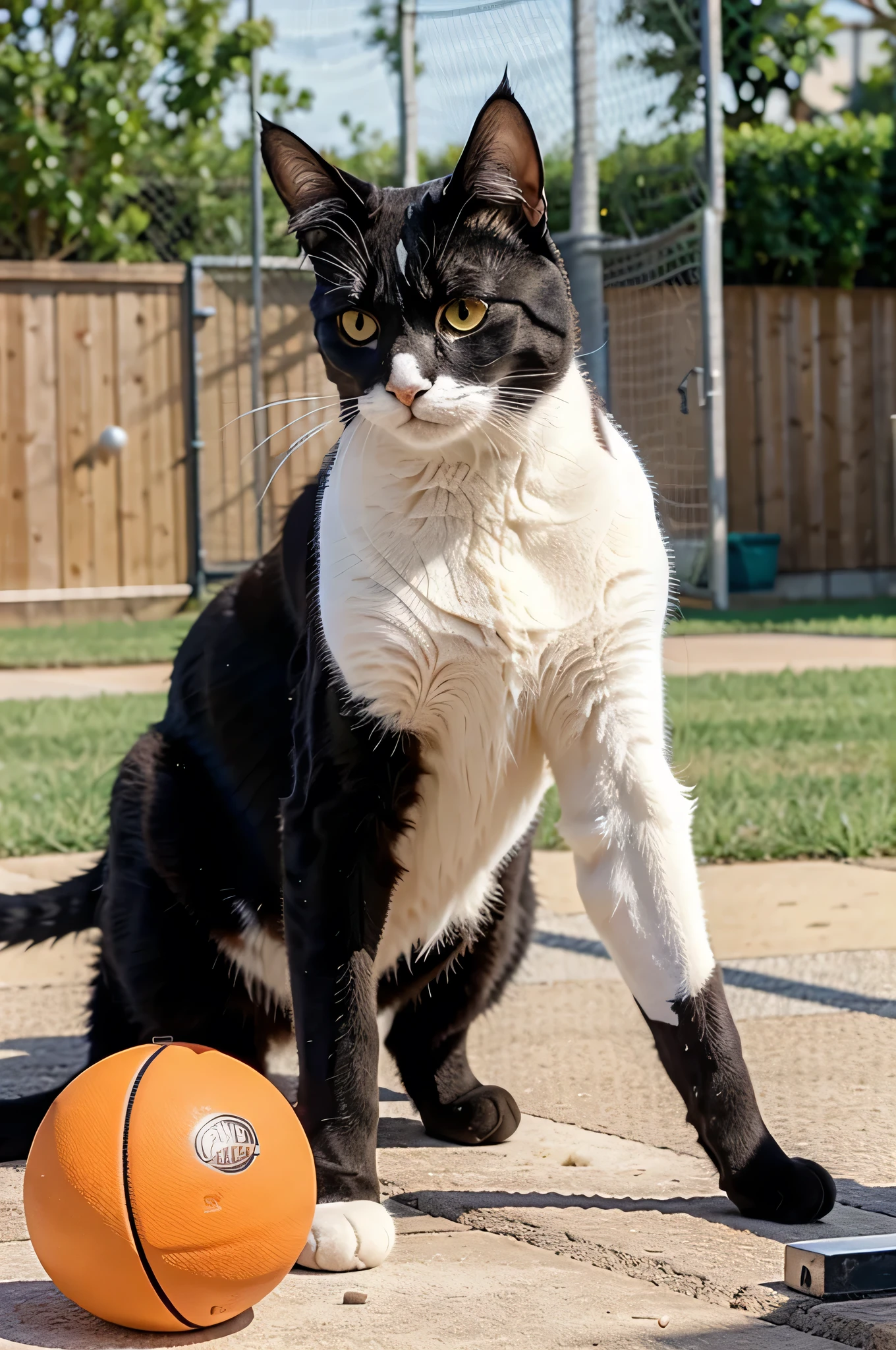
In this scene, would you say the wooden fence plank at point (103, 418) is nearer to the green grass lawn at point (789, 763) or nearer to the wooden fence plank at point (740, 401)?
the wooden fence plank at point (740, 401)

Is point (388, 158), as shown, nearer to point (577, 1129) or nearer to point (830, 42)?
point (830, 42)

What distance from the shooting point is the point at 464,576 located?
2.05 metres

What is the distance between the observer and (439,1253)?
1972 millimetres

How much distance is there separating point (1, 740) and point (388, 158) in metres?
7.81

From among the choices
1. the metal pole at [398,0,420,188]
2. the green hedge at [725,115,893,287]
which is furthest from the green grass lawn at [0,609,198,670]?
the green hedge at [725,115,893,287]

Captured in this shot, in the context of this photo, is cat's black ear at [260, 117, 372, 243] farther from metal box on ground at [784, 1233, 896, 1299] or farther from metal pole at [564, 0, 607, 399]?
metal pole at [564, 0, 607, 399]

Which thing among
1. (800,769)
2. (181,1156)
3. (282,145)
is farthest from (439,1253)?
(800,769)

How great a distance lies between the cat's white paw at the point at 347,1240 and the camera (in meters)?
1.93

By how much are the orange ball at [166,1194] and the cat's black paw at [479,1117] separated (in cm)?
72

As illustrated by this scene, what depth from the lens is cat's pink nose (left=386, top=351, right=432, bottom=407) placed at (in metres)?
1.94

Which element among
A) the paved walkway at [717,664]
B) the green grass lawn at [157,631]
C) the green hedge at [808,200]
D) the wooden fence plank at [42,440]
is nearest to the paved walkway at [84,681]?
the paved walkway at [717,664]

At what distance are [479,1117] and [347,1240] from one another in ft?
1.98

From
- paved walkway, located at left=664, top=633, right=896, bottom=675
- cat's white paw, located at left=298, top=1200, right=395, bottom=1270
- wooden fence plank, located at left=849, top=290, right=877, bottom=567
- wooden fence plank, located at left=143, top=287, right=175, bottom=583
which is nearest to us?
cat's white paw, located at left=298, top=1200, right=395, bottom=1270

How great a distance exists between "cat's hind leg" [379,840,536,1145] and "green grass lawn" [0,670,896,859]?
1266mm
